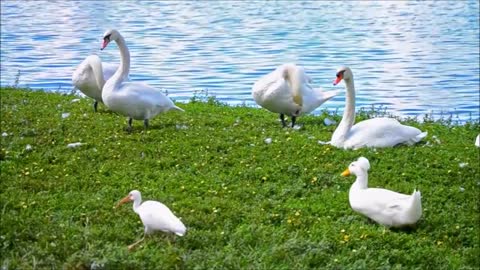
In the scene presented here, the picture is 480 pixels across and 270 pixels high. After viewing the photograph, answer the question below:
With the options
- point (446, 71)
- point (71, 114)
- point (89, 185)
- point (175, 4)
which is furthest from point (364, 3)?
point (89, 185)

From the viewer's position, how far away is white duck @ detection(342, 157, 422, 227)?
7395 millimetres

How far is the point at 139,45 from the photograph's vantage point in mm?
24703

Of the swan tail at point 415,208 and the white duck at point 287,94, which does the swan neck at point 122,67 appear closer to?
the white duck at point 287,94

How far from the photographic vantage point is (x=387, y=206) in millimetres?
7535

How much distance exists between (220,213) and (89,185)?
1.49 meters

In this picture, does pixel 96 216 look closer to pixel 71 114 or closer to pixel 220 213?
pixel 220 213

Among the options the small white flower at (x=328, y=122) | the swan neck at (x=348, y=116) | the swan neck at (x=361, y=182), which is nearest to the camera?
the swan neck at (x=361, y=182)

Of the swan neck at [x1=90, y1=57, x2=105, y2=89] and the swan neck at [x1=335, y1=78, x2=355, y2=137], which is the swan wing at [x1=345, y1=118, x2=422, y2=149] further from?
the swan neck at [x1=90, y1=57, x2=105, y2=89]

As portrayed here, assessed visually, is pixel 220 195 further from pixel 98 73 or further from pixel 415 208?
pixel 98 73

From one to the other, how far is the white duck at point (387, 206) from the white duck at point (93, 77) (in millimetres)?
5584

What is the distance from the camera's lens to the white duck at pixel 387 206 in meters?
7.39

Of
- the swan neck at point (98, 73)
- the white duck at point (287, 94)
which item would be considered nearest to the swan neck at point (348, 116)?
the white duck at point (287, 94)

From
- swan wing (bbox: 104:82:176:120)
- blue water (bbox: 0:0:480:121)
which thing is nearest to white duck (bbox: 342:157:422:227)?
swan wing (bbox: 104:82:176:120)

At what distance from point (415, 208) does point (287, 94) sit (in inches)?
183
